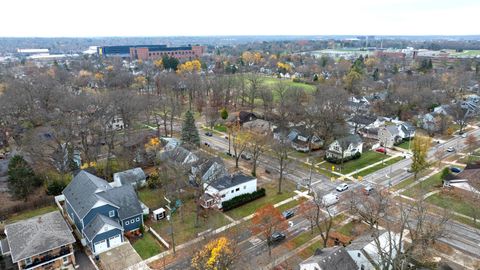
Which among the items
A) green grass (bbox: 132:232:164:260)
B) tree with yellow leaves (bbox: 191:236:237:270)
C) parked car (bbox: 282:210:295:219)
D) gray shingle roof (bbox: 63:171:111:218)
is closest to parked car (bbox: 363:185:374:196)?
parked car (bbox: 282:210:295:219)

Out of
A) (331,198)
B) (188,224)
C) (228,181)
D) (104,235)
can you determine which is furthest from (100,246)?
(331,198)

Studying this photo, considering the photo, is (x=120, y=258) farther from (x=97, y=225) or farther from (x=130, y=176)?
(x=130, y=176)

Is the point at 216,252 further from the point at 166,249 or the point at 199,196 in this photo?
the point at 199,196

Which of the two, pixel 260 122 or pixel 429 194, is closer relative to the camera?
pixel 429 194

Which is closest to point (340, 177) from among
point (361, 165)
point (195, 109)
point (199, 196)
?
point (361, 165)

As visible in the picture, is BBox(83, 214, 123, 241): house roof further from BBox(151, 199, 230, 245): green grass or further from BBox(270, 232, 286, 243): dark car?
BBox(270, 232, 286, 243): dark car

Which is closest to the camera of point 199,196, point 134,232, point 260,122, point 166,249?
point 166,249

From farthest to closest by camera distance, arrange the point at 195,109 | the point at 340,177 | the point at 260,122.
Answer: the point at 195,109, the point at 260,122, the point at 340,177
